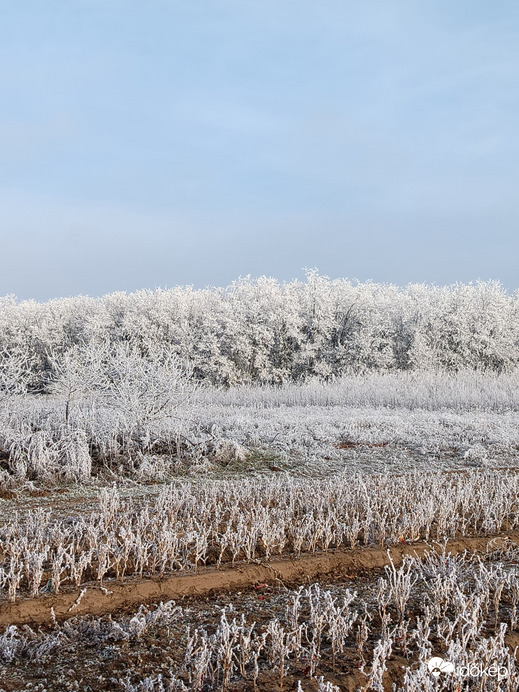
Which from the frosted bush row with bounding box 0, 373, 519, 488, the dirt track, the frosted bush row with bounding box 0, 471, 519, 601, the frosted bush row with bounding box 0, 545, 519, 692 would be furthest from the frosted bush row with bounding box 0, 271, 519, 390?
the frosted bush row with bounding box 0, 545, 519, 692

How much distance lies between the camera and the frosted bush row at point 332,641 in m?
3.29

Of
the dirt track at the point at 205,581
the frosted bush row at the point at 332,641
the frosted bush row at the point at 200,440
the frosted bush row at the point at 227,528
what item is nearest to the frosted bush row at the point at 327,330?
the frosted bush row at the point at 200,440

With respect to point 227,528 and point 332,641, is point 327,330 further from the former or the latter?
point 332,641

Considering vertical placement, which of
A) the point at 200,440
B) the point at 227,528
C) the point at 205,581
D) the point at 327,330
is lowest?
the point at 205,581

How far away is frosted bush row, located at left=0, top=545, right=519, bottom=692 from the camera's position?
10.8ft

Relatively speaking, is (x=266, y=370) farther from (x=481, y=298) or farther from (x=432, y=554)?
(x=432, y=554)

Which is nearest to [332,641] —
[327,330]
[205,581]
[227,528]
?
[205,581]

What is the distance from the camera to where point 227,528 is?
562 centimetres

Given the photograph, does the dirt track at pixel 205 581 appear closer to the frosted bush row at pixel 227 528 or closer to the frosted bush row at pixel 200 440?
the frosted bush row at pixel 227 528

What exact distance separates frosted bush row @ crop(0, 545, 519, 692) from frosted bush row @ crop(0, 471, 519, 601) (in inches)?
33.9

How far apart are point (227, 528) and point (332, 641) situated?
199 cm

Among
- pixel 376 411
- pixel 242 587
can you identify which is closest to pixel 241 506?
pixel 242 587

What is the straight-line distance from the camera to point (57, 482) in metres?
9.32

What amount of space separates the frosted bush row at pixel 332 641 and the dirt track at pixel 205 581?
0.26 m
